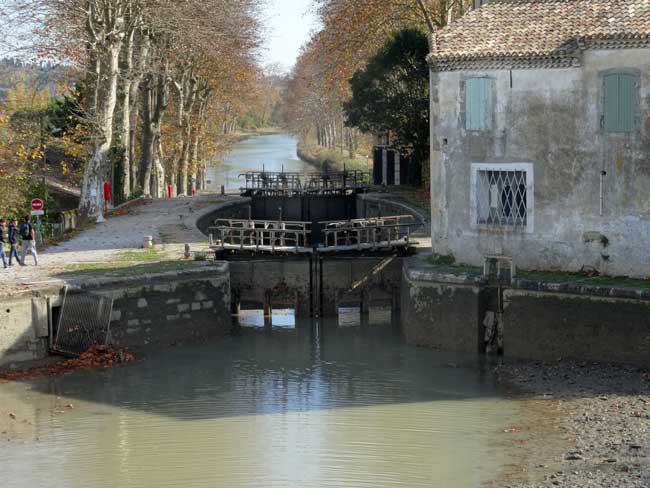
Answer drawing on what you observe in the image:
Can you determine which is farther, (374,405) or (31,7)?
(31,7)

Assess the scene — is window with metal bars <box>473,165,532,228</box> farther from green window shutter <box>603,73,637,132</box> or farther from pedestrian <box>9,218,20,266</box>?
pedestrian <box>9,218,20,266</box>

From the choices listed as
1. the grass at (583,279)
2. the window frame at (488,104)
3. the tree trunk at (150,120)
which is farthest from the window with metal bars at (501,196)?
the tree trunk at (150,120)

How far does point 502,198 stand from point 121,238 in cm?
1384

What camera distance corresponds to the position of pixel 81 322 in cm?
2955

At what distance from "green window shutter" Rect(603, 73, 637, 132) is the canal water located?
50.4m

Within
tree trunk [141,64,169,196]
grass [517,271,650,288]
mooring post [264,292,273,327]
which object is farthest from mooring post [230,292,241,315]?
tree trunk [141,64,169,196]

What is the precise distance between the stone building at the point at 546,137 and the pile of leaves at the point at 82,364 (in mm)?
9076

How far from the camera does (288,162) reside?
116 meters

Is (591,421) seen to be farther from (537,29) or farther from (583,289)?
(537,29)

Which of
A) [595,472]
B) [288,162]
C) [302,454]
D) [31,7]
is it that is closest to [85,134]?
[31,7]

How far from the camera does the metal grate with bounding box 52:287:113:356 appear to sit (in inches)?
1153

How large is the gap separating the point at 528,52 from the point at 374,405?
10.3 m

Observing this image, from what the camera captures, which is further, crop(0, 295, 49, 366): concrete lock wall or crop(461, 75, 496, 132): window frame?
crop(461, 75, 496, 132): window frame

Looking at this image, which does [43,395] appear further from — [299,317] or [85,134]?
[85,134]
